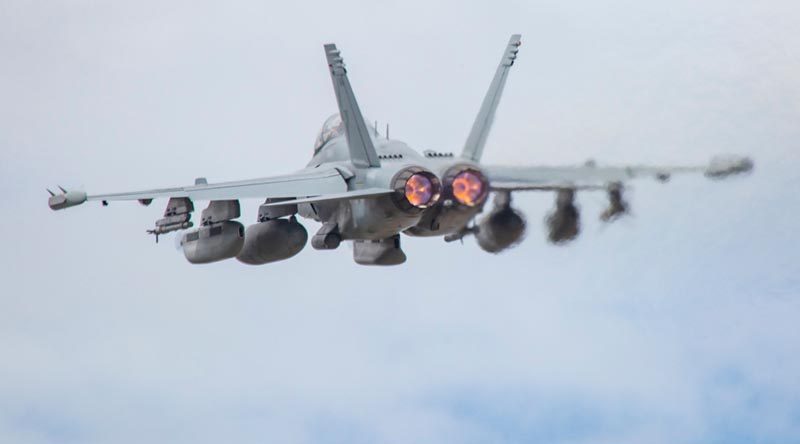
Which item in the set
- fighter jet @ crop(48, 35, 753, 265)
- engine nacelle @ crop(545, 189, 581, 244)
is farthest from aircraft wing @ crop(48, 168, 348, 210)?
engine nacelle @ crop(545, 189, 581, 244)

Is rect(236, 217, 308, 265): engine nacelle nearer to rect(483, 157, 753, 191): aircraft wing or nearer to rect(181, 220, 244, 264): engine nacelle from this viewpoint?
rect(181, 220, 244, 264): engine nacelle

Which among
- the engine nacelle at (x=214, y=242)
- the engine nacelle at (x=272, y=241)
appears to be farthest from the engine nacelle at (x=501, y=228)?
the engine nacelle at (x=214, y=242)

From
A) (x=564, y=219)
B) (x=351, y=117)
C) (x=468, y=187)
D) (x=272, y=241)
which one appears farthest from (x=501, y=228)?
(x=272, y=241)

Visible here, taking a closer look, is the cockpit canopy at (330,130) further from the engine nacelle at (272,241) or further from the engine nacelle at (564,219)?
the engine nacelle at (564,219)

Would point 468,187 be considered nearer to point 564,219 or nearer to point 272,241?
point 564,219

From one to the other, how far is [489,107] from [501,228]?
2.01 metres

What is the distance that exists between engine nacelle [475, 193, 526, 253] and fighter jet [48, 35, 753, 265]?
2cm

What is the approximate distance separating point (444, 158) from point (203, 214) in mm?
4335

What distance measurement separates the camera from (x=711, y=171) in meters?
32.4

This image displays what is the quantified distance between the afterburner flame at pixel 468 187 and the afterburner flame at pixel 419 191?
464mm

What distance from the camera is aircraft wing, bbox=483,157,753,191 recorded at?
3197 centimetres

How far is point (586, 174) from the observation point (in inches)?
1273

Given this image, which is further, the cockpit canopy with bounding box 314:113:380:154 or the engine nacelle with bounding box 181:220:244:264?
the cockpit canopy with bounding box 314:113:380:154

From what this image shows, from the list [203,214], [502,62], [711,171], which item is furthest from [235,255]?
[711,171]
